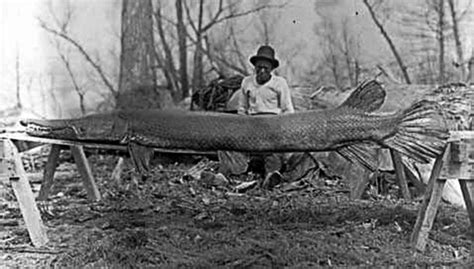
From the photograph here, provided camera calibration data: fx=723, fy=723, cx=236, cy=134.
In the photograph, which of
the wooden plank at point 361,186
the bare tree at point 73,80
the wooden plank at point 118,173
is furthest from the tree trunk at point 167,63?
the wooden plank at point 361,186

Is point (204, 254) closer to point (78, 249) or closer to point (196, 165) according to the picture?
point (78, 249)

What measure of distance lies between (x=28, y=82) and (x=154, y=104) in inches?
64.8

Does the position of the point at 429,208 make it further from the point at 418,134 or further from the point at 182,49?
the point at 182,49

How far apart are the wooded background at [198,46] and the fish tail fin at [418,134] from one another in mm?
4082

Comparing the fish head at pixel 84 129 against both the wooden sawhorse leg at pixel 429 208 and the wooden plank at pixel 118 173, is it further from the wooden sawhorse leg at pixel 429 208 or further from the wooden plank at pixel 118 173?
the wooden plank at pixel 118 173

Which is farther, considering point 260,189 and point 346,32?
point 346,32

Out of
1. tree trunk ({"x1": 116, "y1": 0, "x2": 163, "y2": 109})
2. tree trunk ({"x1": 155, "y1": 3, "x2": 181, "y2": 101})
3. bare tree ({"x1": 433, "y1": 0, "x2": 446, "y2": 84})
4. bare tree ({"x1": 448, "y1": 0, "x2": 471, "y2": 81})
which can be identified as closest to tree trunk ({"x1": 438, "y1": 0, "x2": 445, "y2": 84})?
bare tree ({"x1": 433, "y1": 0, "x2": 446, "y2": 84})

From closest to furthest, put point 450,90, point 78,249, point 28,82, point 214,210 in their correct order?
point 78,249
point 214,210
point 450,90
point 28,82

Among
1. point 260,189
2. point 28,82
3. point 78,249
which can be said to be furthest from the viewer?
point 28,82

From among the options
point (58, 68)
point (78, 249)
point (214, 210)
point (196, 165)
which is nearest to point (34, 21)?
point (58, 68)

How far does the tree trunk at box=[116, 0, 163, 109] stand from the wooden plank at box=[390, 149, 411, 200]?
471cm

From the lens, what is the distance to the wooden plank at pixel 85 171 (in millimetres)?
5151

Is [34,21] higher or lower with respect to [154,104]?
higher

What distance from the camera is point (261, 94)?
5.76 meters
